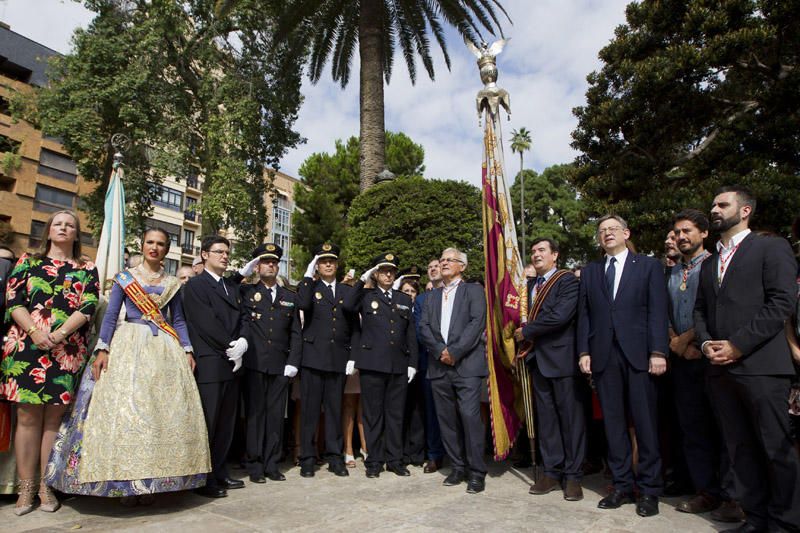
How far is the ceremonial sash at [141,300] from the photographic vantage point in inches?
163

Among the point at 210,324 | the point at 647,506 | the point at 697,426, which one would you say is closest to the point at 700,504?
the point at 647,506

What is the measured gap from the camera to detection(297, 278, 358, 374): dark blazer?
212 inches

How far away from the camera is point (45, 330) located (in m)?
3.97

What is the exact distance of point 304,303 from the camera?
5.43 meters

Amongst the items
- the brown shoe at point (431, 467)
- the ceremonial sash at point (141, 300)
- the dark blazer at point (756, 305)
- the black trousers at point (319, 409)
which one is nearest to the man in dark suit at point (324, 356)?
the black trousers at point (319, 409)

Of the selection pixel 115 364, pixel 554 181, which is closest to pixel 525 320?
pixel 115 364

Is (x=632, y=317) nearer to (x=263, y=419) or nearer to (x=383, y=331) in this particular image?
(x=383, y=331)

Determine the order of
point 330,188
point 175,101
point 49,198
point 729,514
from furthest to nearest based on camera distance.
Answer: point 49,198 < point 330,188 < point 175,101 < point 729,514

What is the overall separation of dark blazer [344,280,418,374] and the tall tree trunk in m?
8.51

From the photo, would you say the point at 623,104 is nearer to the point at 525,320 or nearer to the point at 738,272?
the point at 525,320

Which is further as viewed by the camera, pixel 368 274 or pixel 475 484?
pixel 368 274

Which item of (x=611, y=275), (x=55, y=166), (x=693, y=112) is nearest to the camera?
(x=611, y=275)

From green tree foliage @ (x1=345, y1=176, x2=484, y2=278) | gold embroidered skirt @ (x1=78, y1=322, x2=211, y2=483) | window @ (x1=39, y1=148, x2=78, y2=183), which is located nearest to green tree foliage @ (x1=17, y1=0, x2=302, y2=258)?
green tree foliage @ (x1=345, y1=176, x2=484, y2=278)

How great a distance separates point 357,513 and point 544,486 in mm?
1608
